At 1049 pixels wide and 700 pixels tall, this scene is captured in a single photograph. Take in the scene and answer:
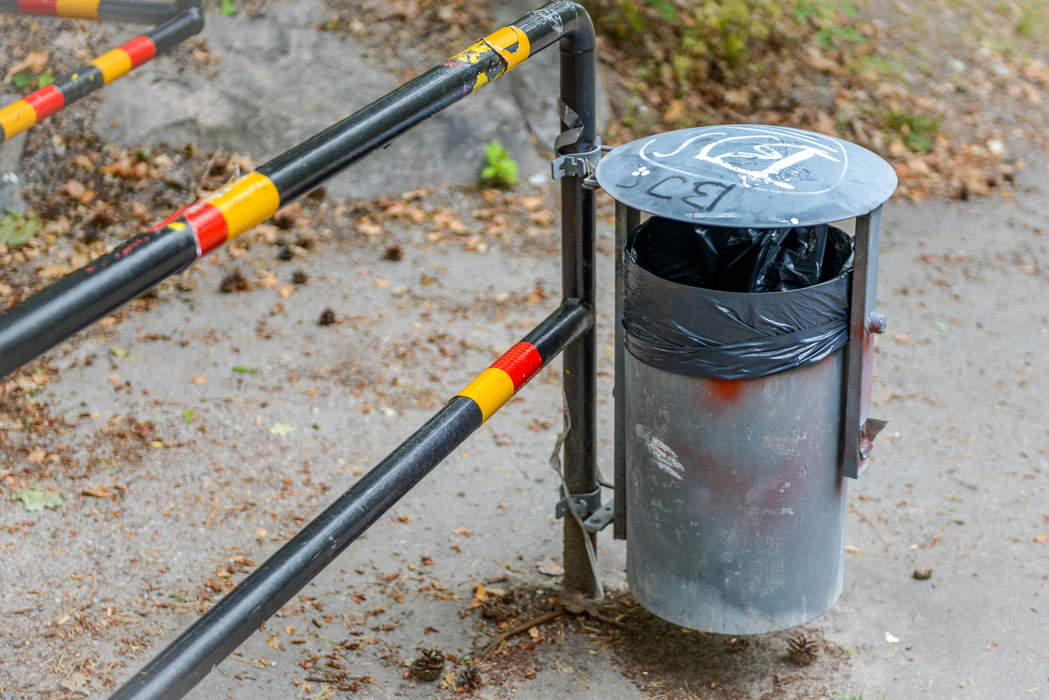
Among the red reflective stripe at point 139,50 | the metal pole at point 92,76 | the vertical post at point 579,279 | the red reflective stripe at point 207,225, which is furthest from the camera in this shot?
the red reflective stripe at point 139,50

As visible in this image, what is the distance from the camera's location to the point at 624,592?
3.11 m

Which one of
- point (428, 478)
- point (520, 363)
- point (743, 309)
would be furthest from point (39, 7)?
point (743, 309)

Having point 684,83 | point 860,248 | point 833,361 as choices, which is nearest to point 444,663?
point 833,361

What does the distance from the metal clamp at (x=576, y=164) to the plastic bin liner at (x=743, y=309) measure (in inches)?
7.5

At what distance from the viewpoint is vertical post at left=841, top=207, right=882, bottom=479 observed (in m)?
2.30

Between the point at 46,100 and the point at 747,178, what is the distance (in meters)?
2.25

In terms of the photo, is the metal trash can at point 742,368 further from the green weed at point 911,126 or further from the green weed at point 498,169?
the green weed at point 911,126

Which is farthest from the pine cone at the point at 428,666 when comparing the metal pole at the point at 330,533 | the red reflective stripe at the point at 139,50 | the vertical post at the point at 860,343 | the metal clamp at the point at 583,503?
the red reflective stripe at the point at 139,50

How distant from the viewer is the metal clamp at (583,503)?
2885 mm

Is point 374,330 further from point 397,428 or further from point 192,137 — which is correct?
point 192,137

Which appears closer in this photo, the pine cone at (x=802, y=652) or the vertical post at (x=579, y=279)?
the vertical post at (x=579, y=279)

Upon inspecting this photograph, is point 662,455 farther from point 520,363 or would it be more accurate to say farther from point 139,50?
point 139,50

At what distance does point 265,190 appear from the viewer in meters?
1.67

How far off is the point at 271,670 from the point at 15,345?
1630mm
